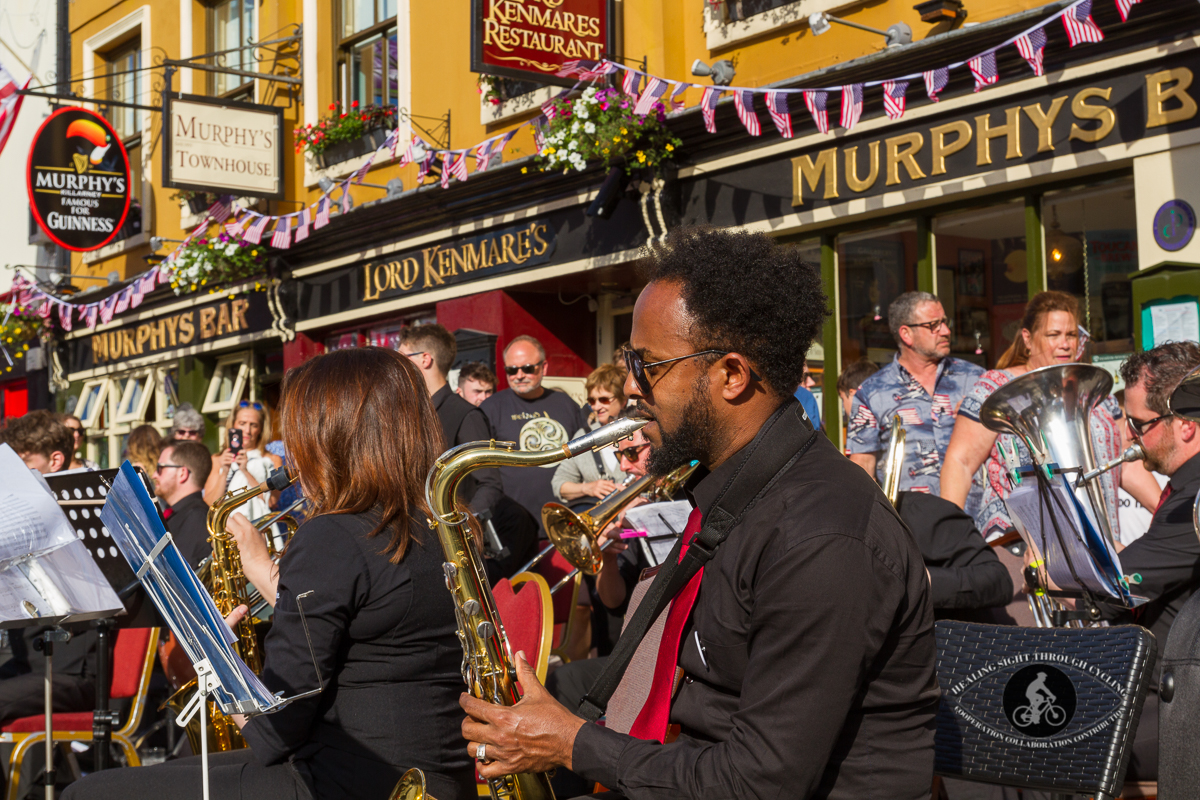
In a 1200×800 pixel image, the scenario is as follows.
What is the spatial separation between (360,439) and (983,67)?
468 cm

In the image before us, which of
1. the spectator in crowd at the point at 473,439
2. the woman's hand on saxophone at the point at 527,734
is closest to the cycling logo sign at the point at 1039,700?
the woman's hand on saxophone at the point at 527,734

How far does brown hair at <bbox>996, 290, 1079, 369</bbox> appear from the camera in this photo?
5164mm

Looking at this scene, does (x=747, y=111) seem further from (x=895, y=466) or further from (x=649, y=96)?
(x=895, y=466)

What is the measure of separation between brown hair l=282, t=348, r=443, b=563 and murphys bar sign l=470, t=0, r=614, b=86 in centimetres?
572

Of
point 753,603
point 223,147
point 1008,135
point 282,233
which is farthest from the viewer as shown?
point 223,147

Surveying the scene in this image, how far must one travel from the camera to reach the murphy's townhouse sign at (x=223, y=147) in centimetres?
A: 1118

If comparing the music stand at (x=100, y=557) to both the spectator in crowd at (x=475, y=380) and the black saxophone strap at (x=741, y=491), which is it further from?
the spectator in crowd at (x=475, y=380)

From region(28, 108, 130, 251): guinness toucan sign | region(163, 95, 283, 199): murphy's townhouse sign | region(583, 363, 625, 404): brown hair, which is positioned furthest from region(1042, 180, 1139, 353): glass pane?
region(28, 108, 130, 251): guinness toucan sign

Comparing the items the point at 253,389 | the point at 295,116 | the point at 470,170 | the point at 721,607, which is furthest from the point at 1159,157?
the point at 253,389

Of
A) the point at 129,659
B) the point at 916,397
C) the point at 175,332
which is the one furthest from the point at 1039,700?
the point at 175,332

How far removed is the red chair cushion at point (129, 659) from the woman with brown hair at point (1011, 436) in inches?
141

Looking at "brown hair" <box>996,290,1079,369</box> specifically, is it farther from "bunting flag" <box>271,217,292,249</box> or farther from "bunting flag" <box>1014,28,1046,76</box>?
"bunting flag" <box>271,217,292,249</box>

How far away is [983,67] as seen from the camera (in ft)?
20.9

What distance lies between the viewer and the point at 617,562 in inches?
210
